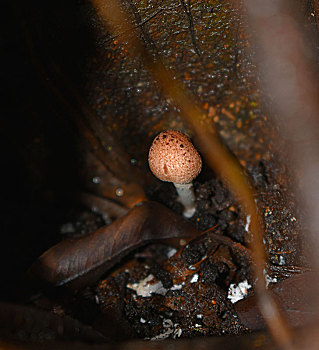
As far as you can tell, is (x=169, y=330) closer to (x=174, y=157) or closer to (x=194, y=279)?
(x=194, y=279)

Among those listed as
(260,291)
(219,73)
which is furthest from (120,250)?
(219,73)

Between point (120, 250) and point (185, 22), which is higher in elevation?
point (185, 22)

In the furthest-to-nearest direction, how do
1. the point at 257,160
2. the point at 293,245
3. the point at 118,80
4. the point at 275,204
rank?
the point at 257,160, the point at 118,80, the point at 275,204, the point at 293,245

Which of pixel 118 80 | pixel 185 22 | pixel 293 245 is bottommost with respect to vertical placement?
pixel 293 245

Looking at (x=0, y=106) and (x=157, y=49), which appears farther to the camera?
(x=0, y=106)

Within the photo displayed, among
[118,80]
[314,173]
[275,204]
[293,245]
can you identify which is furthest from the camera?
[118,80]

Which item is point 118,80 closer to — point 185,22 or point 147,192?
point 185,22

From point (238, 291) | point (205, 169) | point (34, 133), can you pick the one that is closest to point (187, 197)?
point (205, 169)
